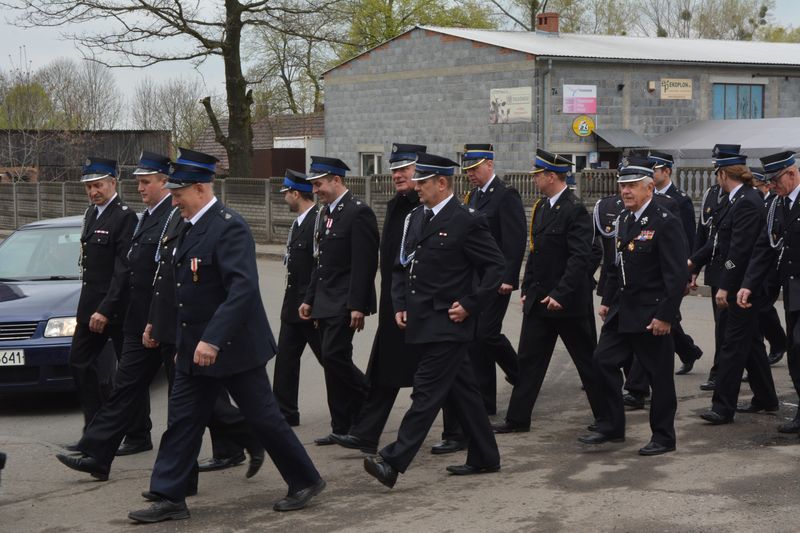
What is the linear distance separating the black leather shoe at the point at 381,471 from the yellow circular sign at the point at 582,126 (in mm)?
24867

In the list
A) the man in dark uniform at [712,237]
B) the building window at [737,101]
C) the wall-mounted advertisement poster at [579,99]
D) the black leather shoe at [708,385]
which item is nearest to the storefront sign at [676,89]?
the building window at [737,101]

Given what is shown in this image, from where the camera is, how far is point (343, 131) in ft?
127

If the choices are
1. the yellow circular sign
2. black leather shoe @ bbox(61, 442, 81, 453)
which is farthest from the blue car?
the yellow circular sign

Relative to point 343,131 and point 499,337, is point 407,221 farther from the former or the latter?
point 343,131

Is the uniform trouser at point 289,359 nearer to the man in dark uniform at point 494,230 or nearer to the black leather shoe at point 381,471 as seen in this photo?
the man in dark uniform at point 494,230

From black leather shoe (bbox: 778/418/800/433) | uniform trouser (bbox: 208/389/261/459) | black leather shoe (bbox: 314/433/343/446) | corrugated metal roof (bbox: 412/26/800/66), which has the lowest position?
black leather shoe (bbox: 314/433/343/446)

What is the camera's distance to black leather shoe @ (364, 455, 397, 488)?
6.53 meters

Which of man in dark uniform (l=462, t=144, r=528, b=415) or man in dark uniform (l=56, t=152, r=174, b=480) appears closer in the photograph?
man in dark uniform (l=56, t=152, r=174, b=480)

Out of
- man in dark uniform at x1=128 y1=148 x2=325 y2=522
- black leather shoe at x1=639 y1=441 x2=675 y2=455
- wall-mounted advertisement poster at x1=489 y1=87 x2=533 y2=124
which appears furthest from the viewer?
wall-mounted advertisement poster at x1=489 y1=87 x2=533 y2=124

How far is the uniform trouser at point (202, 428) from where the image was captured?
6.21m

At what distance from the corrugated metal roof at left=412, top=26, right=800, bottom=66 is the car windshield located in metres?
20.8

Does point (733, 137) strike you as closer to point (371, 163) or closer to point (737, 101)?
point (737, 101)

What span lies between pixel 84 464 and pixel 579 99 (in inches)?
995

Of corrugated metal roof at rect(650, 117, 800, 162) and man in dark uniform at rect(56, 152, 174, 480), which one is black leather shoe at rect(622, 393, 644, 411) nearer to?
man in dark uniform at rect(56, 152, 174, 480)
